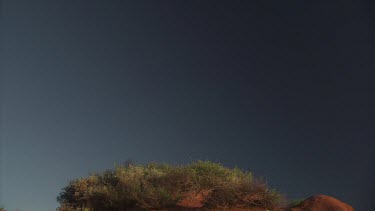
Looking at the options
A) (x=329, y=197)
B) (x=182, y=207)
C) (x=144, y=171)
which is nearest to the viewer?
(x=182, y=207)

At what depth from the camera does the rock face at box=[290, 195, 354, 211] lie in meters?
16.8

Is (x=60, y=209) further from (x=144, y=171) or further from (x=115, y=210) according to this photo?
(x=144, y=171)

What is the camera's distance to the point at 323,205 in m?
17.0

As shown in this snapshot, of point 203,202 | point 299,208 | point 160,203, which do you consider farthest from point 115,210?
point 299,208

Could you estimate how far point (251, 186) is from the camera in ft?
57.0

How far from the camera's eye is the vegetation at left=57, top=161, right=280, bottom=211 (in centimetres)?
1681

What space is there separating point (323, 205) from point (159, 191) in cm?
664

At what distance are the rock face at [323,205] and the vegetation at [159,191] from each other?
1.12 metres

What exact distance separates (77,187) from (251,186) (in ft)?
27.3

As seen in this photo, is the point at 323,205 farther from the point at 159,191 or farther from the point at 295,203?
the point at 159,191

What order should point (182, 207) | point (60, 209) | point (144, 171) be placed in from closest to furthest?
1. point (182, 207)
2. point (60, 209)
3. point (144, 171)

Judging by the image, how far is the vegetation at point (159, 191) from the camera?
16.8 m

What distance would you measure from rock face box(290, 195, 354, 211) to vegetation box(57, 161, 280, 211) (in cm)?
112

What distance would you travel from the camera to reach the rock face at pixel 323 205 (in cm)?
1684
